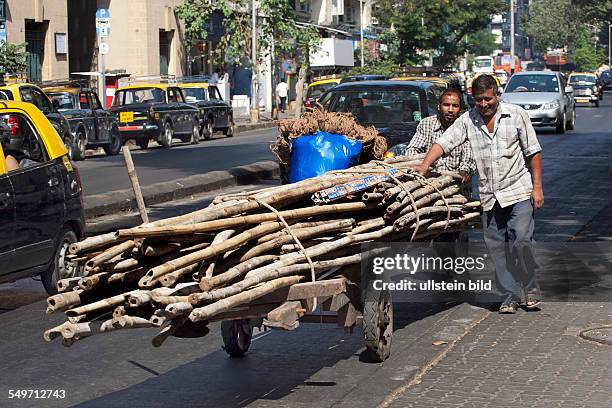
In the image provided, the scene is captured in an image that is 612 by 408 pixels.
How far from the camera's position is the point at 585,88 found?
6831cm

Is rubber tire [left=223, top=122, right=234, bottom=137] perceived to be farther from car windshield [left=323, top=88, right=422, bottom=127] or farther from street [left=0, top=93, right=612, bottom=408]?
street [left=0, top=93, right=612, bottom=408]

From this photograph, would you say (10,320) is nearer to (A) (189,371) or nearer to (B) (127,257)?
(A) (189,371)

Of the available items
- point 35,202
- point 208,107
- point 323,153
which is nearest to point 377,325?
point 323,153

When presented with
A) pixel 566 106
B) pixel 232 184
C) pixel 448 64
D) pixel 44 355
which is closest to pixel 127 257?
pixel 44 355

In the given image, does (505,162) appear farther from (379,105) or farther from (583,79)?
(583,79)

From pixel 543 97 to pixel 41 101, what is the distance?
15.2 meters

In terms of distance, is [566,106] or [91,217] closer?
[91,217]

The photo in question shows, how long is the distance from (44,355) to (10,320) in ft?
5.25

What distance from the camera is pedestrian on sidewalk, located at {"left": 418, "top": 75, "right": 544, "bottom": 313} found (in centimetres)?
991

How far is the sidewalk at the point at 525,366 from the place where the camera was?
7414 mm

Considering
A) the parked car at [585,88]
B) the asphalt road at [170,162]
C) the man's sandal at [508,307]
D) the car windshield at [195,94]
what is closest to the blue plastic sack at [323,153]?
the man's sandal at [508,307]

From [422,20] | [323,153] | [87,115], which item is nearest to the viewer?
[323,153]

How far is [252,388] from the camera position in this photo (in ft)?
25.6

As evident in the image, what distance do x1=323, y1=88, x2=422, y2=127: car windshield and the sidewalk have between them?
6.62 meters
